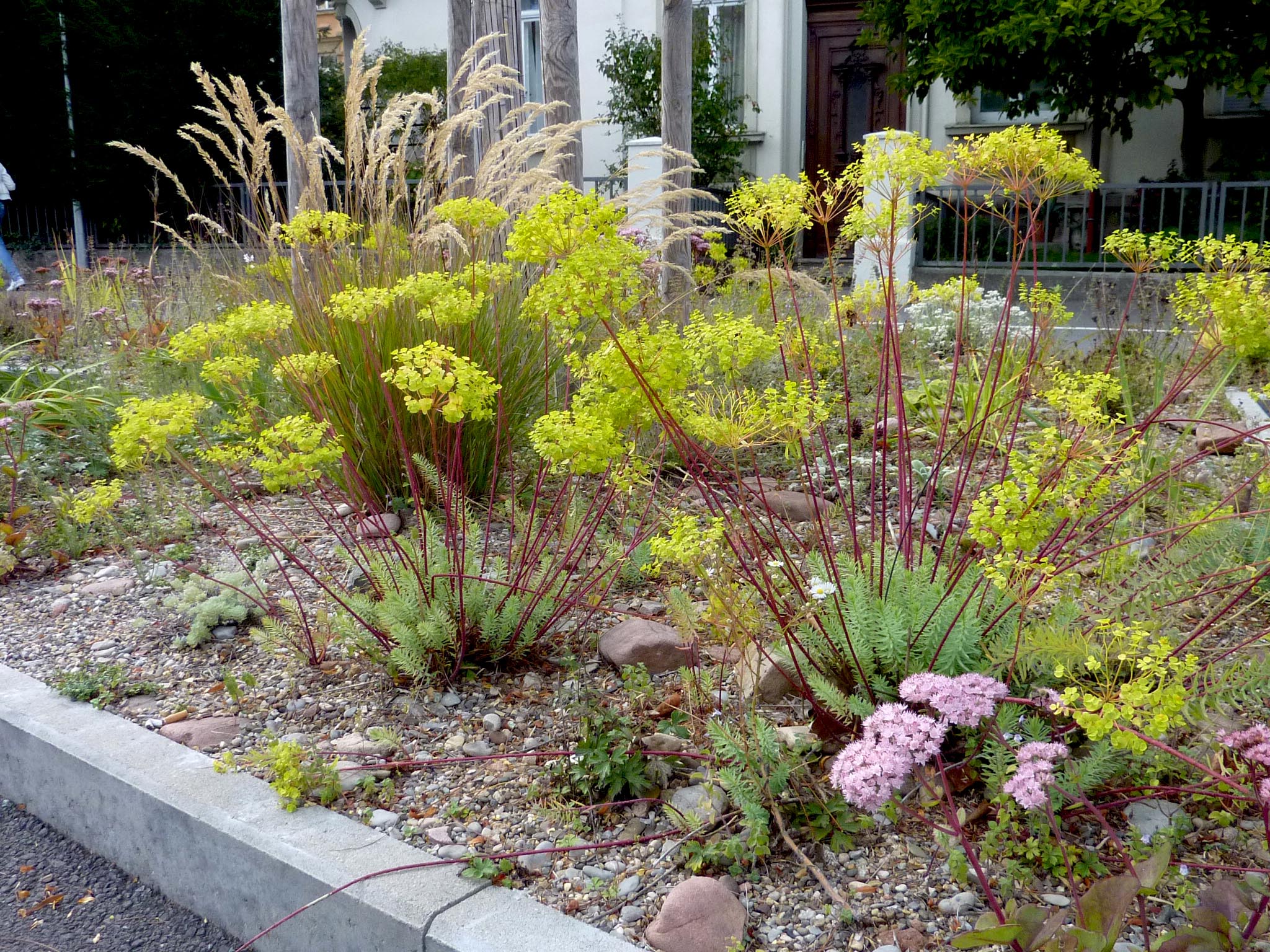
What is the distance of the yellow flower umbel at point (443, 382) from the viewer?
7.16ft

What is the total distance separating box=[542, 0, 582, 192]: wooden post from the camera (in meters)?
5.11

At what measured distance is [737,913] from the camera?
5.88ft

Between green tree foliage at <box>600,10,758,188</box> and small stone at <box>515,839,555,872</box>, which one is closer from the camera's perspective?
small stone at <box>515,839,555,872</box>

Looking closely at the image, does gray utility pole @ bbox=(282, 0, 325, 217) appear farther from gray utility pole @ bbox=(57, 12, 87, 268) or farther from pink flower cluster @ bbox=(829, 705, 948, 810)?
gray utility pole @ bbox=(57, 12, 87, 268)

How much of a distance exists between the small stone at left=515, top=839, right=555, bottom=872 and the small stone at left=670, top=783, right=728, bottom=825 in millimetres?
256

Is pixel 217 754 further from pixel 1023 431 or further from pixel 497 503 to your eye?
pixel 1023 431

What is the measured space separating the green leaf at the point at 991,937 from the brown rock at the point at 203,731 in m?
1.78

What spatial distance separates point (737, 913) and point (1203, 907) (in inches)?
28.2

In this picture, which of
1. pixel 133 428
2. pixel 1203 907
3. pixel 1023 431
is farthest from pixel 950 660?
pixel 1023 431

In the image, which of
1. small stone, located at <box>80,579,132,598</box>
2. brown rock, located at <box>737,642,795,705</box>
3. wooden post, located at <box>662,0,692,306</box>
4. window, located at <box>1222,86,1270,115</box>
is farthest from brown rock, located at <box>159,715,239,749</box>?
window, located at <box>1222,86,1270,115</box>

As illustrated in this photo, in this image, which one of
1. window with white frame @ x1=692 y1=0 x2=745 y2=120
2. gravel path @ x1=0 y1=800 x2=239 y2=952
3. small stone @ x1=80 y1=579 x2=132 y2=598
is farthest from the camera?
window with white frame @ x1=692 y1=0 x2=745 y2=120

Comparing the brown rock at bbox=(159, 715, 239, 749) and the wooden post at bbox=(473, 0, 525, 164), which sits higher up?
the wooden post at bbox=(473, 0, 525, 164)

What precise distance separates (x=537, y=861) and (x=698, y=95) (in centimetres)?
1228

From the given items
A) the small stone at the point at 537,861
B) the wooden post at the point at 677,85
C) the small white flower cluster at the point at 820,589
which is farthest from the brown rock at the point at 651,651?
the wooden post at the point at 677,85
